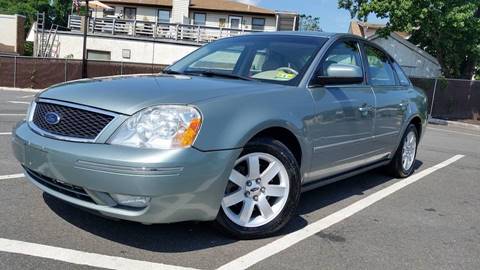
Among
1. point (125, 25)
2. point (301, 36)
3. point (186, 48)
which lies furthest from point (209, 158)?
point (125, 25)

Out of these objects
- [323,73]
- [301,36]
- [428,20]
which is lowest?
[323,73]

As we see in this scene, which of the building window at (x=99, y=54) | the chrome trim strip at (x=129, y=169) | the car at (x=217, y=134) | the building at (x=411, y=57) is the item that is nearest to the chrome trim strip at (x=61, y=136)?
the car at (x=217, y=134)

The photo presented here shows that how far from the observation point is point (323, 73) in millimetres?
4707

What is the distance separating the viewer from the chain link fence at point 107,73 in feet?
63.4

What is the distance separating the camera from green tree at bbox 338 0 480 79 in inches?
739

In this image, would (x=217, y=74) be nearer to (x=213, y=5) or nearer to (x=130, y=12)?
(x=213, y=5)

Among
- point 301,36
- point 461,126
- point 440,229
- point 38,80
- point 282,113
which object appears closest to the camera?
point 282,113

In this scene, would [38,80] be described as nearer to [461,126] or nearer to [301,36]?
[461,126]

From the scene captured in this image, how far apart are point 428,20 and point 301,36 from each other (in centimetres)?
1600

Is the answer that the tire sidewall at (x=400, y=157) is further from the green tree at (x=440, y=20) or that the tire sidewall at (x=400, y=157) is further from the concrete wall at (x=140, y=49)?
the concrete wall at (x=140, y=49)

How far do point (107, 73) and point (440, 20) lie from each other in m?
13.8

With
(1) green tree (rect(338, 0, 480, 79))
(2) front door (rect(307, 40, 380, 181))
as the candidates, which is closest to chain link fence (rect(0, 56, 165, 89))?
(1) green tree (rect(338, 0, 480, 79))

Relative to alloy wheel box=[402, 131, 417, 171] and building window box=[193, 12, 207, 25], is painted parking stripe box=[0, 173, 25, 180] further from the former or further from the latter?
building window box=[193, 12, 207, 25]

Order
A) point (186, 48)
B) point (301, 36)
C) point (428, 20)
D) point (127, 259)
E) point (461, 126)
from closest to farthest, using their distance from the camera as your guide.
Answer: point (127, 259)
point (301, 36)
point (461, 126)
point (428, 20)
point (186, 48)
